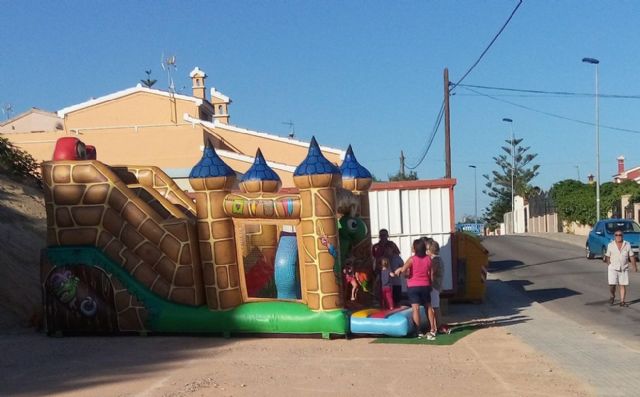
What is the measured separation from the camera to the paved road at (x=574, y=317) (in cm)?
830

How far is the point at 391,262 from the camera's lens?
12492 mm

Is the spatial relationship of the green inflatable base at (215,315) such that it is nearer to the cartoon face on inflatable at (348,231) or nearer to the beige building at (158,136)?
the cartoon face on inflatable at (348,231)

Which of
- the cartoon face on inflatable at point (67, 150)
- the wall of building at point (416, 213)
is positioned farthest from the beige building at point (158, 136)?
the cartoon face on inflatable at point (67, 150)

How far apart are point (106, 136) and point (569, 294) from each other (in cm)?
2290

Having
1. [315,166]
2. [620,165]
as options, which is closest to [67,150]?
[315,166]

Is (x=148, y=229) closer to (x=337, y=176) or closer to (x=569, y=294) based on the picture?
(x=337, y=176)

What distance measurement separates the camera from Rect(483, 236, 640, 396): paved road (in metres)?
8.30

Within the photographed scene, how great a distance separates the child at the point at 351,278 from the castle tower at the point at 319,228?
51.2 inches

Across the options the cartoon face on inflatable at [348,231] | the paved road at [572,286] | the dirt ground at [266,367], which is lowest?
the paved road at [572,286]

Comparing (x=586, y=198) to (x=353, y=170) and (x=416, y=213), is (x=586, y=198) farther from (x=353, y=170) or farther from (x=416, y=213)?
(x=353, y=170)

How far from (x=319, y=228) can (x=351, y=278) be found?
179 centimetres

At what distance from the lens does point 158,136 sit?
31.6 m

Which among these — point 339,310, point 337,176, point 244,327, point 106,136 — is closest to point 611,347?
point 339,310

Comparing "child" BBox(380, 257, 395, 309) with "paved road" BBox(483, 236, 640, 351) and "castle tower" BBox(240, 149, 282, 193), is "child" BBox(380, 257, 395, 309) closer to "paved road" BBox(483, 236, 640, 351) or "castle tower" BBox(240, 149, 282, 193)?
"castle tower" BBox(240, 149, 282, 193)
